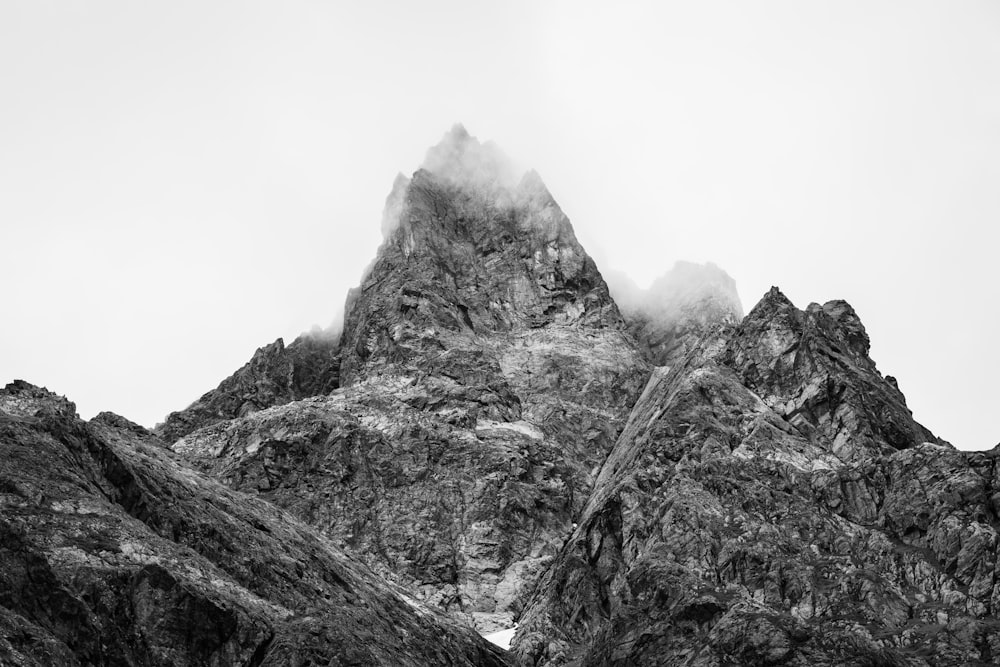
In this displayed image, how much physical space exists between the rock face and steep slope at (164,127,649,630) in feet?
133

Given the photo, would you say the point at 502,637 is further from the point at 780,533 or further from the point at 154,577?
the point at 154,577

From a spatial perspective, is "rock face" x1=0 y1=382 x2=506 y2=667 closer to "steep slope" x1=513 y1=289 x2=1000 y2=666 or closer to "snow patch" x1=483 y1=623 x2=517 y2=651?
"steep slope" x1=513 y1=289 x2=1000 y2=666

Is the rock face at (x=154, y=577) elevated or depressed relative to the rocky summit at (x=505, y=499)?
depressed

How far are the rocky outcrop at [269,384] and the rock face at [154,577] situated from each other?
73.1 metres

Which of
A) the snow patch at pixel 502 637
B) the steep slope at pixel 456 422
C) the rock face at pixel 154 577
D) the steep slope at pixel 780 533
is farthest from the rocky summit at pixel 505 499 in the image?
the snow patch at pixel 502 637

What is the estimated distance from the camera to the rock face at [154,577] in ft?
187

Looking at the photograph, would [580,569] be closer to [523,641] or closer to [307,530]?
[523,641]

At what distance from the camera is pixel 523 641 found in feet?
358

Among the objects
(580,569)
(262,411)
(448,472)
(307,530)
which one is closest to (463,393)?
(448,472)

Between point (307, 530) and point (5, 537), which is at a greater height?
point (307, 530)

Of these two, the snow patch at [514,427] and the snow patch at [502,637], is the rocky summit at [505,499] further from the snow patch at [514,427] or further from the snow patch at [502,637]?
the snow patch at [502,637]

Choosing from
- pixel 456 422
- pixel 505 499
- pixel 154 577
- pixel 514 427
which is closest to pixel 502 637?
pixel 505 499

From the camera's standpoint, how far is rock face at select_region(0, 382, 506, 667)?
187ft

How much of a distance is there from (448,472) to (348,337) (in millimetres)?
50863
